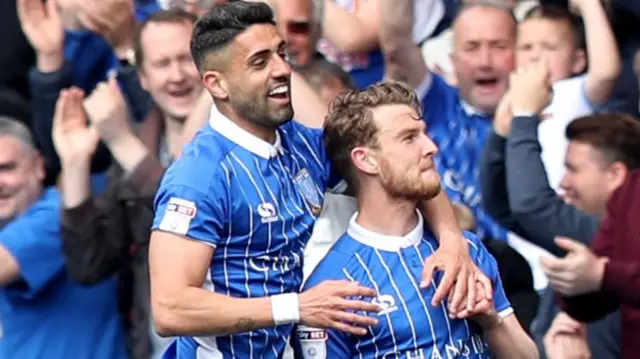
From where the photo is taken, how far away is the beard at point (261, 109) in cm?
465

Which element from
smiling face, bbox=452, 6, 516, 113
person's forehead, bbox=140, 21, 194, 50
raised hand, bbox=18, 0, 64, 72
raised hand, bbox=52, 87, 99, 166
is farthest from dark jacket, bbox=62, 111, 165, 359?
smiling face, bbox=452, 6, 516, 113

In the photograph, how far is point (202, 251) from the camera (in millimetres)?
4504

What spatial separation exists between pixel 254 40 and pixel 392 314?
2.78 feet

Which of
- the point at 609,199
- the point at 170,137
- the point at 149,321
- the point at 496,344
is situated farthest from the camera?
the point at 170,137

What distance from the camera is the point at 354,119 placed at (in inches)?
193

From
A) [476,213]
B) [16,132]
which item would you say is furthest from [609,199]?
[16,132]

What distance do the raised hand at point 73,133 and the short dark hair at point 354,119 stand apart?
1556 mm

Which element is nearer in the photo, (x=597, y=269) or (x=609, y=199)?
(x=597, y=269)

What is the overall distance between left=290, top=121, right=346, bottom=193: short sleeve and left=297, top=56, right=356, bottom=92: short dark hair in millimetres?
1068

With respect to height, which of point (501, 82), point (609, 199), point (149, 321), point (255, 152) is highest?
point (255, 152)

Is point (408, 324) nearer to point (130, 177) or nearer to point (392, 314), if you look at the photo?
point (392, 314)

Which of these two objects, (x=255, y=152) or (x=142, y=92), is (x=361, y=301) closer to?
(x=255, y=152)

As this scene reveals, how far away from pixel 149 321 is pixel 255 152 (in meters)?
1.68

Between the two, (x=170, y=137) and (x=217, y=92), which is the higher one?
(x=217, y=92)
